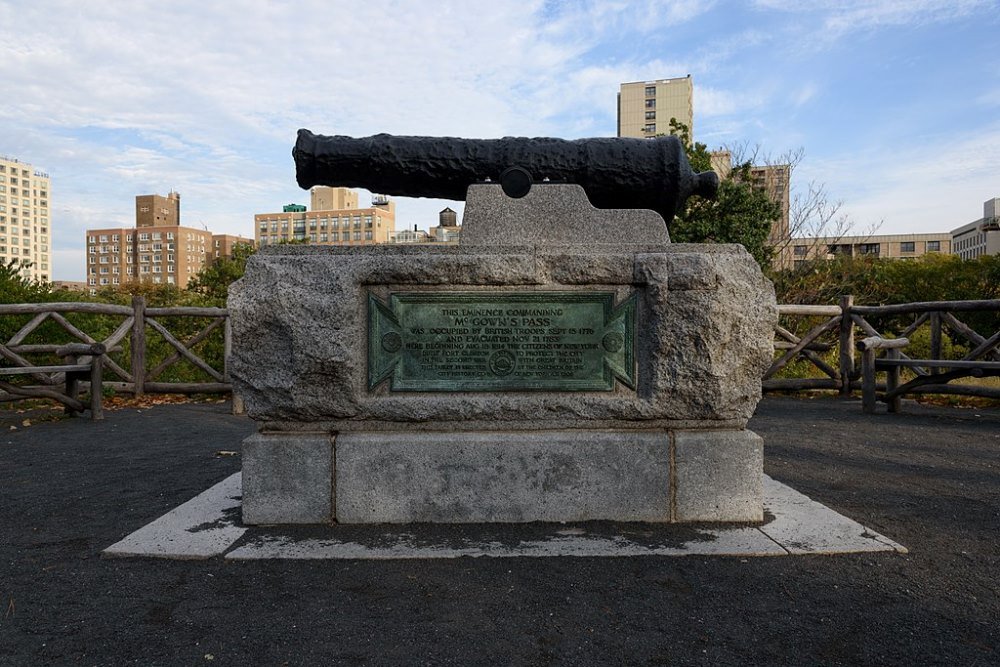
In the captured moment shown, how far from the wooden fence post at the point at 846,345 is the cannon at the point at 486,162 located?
7521 millimetres

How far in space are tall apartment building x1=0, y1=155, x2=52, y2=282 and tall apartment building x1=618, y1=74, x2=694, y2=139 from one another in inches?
3850

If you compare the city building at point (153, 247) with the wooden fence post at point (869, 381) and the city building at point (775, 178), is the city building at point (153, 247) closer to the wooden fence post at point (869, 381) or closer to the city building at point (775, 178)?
the city building at point (775, 178)

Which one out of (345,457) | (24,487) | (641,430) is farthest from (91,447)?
(641,430)

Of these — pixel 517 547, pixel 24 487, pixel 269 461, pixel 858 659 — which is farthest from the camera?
pixel 24 487

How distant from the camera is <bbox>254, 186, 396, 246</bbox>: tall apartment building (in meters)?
88.9

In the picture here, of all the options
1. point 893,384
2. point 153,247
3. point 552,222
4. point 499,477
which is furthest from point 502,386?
point 153,247

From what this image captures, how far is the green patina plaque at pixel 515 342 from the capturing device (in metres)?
3.67

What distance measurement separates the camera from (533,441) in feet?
11.8

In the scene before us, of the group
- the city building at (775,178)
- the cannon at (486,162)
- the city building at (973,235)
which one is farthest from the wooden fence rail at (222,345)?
the city building at (973,235)

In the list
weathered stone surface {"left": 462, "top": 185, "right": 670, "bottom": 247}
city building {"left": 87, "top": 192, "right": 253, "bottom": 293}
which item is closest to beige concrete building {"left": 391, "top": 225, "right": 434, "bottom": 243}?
weathered stone surface {"left": 462, "top": 185, "right": 670, "bottom": 247}

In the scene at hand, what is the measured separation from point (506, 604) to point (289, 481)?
59.7 inches

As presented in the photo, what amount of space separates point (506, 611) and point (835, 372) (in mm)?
9449

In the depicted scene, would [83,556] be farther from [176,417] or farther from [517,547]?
[176,417]

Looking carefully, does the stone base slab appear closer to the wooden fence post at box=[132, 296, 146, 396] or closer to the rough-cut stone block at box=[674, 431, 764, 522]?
the rough-cut stone block at box=[674, 431, 764, 522]
